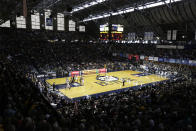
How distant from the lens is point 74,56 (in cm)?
4319

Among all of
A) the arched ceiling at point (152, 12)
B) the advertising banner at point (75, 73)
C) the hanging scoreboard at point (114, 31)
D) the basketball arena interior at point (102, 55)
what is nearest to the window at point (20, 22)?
the basketball arena interior at point (102, 55)

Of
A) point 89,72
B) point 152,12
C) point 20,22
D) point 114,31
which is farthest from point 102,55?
point 20,22

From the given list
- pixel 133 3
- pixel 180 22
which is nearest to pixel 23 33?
pixel 133 3

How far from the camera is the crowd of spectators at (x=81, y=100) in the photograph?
6.70m

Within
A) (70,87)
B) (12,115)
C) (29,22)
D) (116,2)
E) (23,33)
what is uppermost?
(116,2)

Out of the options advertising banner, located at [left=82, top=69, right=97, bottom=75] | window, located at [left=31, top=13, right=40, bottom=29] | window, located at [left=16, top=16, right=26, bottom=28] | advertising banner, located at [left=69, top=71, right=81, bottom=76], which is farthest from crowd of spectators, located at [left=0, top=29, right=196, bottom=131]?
window, located at [left=31, top=13, right=40, bottom=29]

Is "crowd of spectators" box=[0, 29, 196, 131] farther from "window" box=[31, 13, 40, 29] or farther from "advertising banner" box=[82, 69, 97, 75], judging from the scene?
"window" box=[31, 13, 40, 29]

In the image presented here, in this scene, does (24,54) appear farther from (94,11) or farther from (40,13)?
(94,11)

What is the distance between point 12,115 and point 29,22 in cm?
4699

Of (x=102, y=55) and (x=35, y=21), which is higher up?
(x=35, y=21)

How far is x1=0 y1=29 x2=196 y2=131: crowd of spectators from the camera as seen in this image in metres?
6.70

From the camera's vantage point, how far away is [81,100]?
16062 millimetres

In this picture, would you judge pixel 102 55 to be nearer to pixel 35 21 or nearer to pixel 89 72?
pixel 89 72

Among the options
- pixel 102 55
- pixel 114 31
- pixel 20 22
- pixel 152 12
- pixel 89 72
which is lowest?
pixel 89 72
